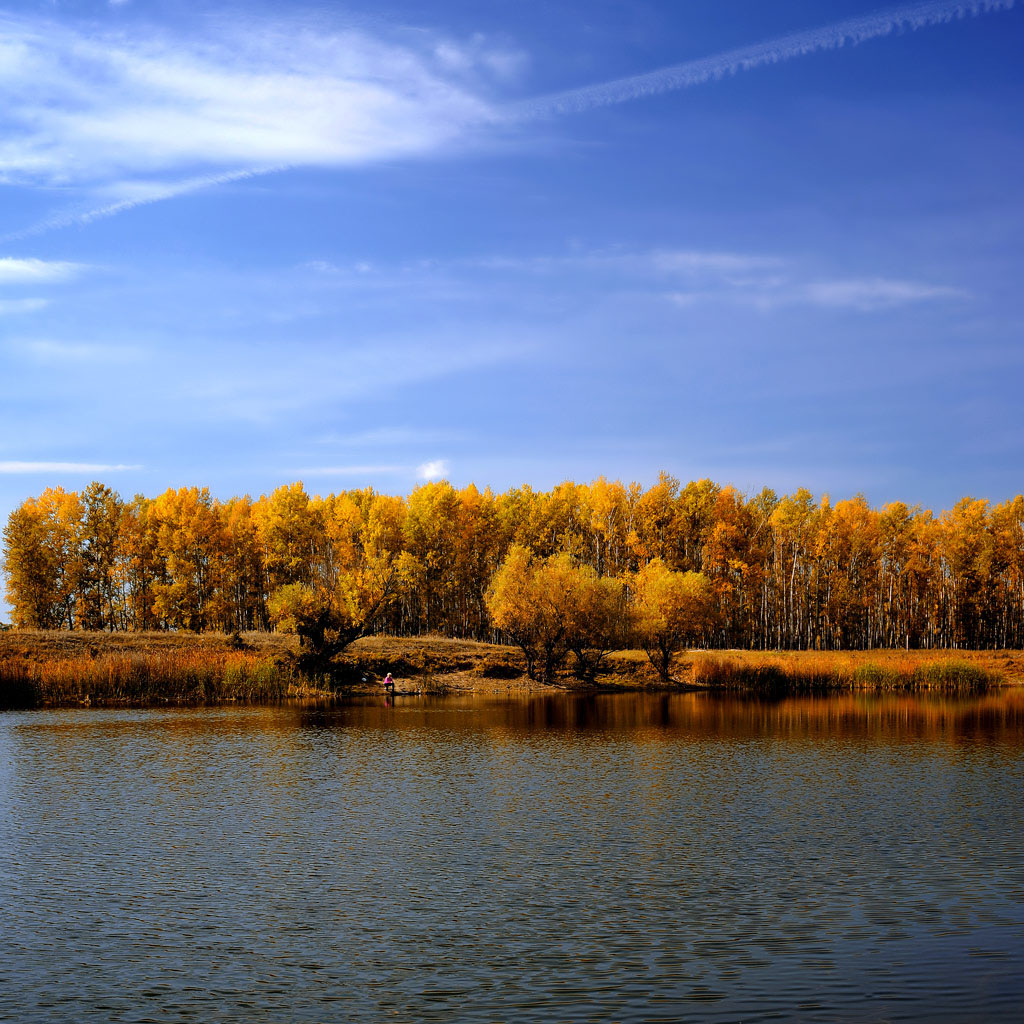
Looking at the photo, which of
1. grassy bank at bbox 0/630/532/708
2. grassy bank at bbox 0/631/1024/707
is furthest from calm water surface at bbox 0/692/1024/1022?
grassy bank at bbox 0/631/1024/707

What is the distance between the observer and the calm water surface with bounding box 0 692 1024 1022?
1275 cm

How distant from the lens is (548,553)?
111 metres

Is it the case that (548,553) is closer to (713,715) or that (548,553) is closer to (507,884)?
(713,715)

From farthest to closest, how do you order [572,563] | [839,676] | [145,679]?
[572,563], [839,676], [145,679]

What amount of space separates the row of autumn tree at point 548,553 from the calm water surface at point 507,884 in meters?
65.8

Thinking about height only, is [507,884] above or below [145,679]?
below

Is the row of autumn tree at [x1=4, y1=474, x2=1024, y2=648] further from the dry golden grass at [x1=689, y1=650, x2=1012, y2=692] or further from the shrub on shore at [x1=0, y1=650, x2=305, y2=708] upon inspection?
the shrub on shore at [x1=0, y1=650, x2=305, y2=708]

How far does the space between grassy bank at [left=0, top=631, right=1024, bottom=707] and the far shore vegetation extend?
0.69 m

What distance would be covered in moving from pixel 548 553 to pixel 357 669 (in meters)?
44.5

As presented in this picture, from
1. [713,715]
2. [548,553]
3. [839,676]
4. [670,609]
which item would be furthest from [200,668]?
[548,553]

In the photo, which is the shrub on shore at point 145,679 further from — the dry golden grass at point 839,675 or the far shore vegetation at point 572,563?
the dry golden grass at point 839,675

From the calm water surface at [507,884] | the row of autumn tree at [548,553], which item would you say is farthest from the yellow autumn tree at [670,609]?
the calm water surface at [507,884]

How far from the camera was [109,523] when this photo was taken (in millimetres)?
98062

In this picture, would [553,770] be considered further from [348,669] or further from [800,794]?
[348,669]
